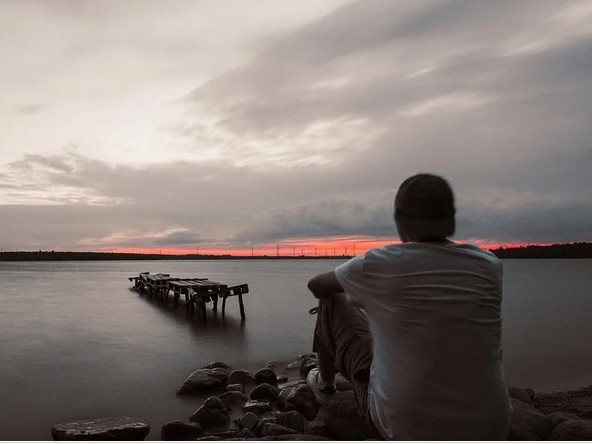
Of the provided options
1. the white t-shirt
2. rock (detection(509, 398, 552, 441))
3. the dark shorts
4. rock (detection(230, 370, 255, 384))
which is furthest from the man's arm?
rock (detection(230, 370, 255, 384))

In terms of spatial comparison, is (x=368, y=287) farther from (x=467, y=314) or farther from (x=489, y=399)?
(x=489, y=399)

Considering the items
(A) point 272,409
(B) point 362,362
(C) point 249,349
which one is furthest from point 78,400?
(B) point 362,362

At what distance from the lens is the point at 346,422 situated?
4977 millimetres

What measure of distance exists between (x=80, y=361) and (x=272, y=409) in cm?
738

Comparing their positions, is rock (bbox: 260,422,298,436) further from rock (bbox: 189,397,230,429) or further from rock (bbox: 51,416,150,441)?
rock (bbox: 51,416,150,441)

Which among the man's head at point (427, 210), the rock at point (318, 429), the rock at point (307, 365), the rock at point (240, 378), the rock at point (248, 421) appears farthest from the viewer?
the rock at point (307, 365)

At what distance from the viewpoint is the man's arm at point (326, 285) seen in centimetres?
284

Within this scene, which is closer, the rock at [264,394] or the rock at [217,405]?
the rock at [217,405]

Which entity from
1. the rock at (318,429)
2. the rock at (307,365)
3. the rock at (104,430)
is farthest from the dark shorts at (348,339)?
the rock at (307,365)

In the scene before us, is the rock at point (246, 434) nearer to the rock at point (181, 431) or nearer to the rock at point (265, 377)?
the rock at point (181, 431)

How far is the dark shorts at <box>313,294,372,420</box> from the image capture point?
2.90m

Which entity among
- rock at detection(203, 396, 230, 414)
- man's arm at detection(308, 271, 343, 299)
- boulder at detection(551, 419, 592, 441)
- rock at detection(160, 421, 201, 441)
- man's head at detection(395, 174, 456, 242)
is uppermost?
man's head at detection(395, 174, 456, 242)

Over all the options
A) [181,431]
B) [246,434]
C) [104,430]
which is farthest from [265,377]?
[104,430]

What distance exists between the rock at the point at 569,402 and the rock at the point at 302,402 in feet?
11.1
